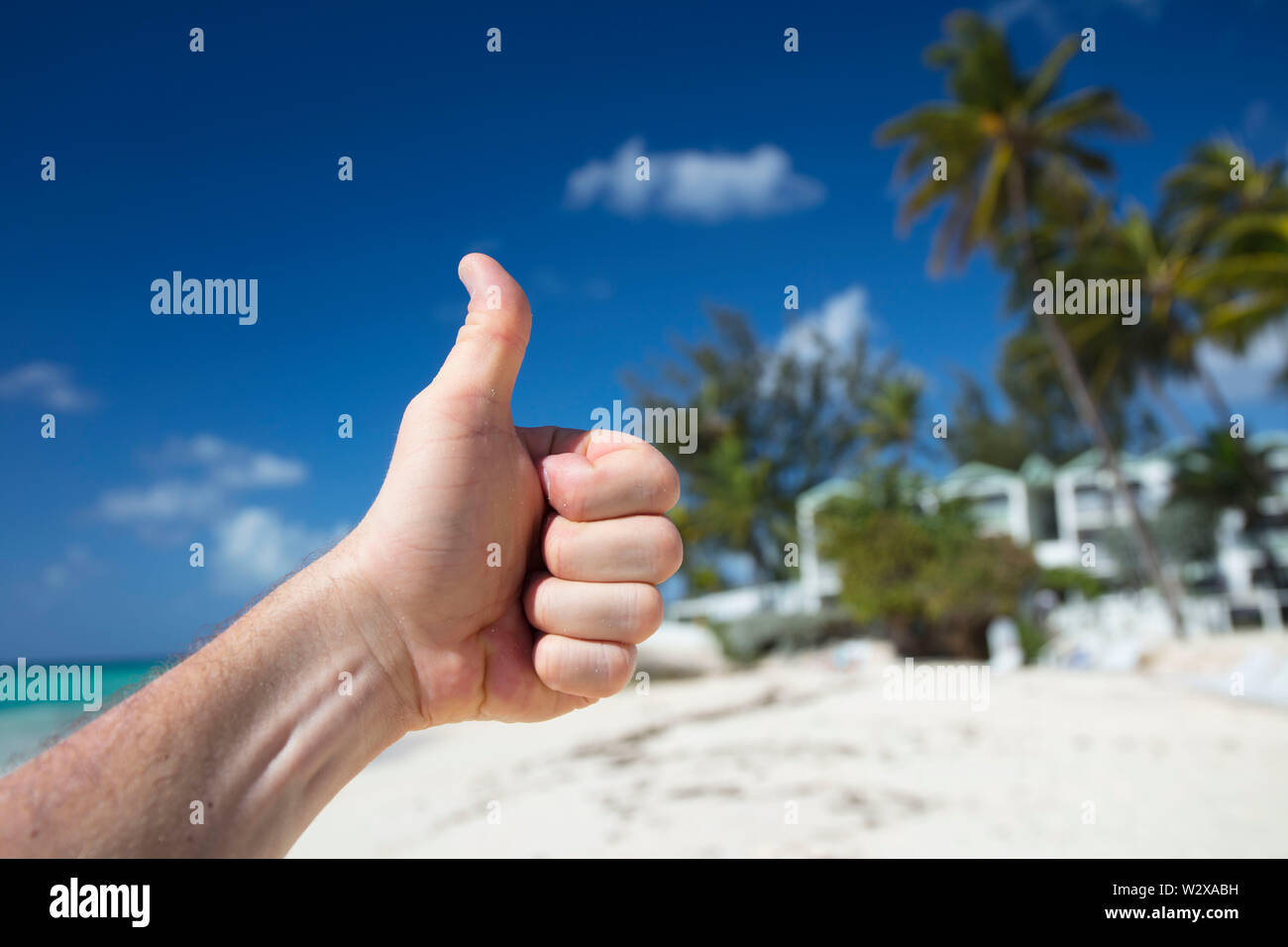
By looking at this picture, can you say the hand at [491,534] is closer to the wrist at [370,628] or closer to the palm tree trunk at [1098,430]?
the wrist at [370,628]

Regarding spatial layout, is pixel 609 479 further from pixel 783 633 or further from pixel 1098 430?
pixel 1098 430

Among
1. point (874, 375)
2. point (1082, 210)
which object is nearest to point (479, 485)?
point (1082, 210)

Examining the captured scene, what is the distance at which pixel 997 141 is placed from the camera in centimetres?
2288

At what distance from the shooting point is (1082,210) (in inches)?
1004

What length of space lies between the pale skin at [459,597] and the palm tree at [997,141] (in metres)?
23.5

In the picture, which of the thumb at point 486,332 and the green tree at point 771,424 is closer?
the thumb at point 486,332

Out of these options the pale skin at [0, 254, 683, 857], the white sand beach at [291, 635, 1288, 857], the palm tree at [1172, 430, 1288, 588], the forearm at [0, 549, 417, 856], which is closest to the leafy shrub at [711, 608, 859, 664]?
the white sand beach at [291, 635, 1288, 857]

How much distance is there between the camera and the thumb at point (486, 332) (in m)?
1.54

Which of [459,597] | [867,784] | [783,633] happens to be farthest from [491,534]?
[783,633]

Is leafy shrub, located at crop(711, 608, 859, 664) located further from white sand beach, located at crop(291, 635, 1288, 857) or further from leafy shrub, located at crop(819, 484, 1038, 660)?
white sand beach, located at crop(291, 635, 1288, 857)

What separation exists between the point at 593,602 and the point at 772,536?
32.9 m

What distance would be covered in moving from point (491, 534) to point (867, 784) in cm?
570


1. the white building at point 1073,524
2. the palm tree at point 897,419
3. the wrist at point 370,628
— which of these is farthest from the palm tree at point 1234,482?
the wrist at point 370,628
